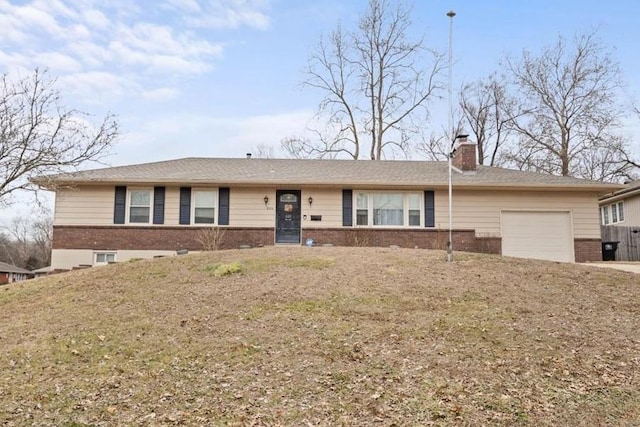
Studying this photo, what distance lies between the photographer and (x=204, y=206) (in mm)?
16047

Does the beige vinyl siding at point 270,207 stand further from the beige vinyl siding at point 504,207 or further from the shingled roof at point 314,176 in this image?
the beige vinyl siding at point 504,207

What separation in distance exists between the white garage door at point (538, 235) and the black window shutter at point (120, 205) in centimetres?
1231

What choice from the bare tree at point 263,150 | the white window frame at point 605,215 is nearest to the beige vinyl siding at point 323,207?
the white window frame at point 605,215

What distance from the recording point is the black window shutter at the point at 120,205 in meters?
15.8

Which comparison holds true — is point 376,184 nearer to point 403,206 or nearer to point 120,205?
point 403,206

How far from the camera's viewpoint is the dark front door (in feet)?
52.7

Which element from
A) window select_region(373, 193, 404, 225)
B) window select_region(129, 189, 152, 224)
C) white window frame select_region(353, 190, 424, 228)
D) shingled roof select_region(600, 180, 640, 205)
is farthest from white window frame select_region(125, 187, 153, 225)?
shingled roof select_region(600, 180, 640, 205)

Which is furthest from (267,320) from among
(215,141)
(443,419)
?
(215,141)

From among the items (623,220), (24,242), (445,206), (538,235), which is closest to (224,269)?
(445,206)

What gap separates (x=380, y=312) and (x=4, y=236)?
58.8m

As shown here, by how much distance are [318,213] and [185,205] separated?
4293mm

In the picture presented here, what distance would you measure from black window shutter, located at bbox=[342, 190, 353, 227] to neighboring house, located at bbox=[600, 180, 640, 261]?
9357mm

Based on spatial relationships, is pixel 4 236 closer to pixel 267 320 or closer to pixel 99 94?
pixel 99 94

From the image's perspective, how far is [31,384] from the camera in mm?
5477
